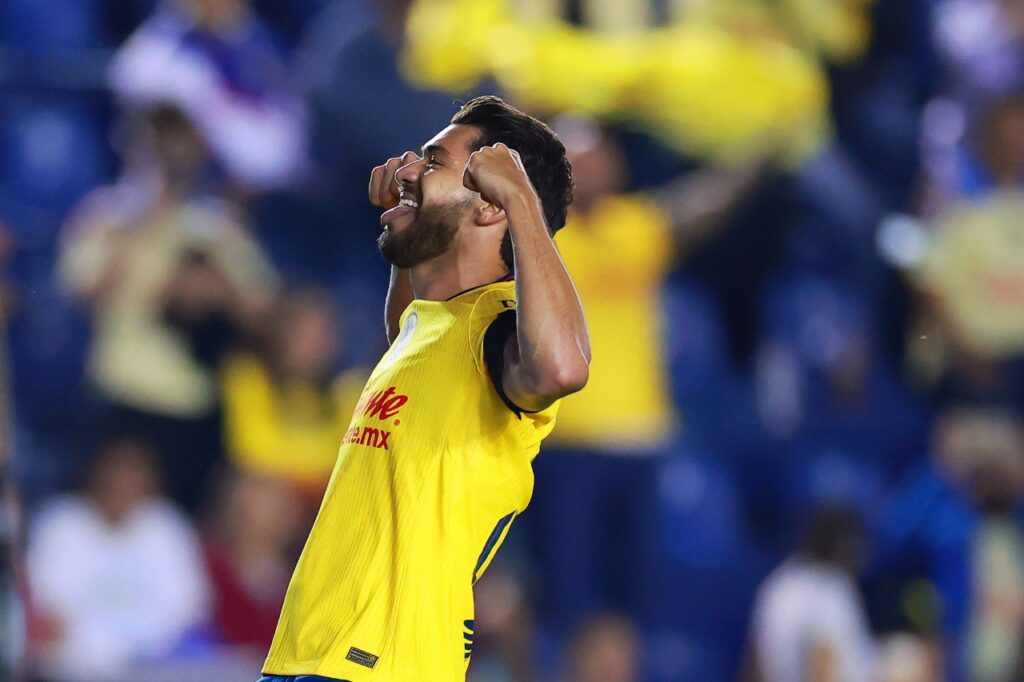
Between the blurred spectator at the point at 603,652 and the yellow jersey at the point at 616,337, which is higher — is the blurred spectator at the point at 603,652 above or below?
below

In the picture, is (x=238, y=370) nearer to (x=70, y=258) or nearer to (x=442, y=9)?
(x=70, y=258)

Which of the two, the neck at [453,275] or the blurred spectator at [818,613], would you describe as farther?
the blurred spectator at [818,613]

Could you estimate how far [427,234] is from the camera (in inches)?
119

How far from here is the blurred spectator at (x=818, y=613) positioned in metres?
7.37

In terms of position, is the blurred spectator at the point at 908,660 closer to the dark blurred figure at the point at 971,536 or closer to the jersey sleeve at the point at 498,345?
the dark blurred figure at the point at 971,536

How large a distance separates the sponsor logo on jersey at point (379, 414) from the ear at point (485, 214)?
387 mm

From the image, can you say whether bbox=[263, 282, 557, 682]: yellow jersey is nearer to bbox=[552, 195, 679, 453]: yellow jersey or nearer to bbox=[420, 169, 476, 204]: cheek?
bbox=[420, 169, 476, 204]: cheek

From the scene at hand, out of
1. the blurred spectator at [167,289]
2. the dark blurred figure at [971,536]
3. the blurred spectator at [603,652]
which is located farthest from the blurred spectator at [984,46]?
the blurred spectator at [167,289]

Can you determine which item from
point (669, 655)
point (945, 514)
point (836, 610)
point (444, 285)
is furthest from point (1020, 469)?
point (444, 285)

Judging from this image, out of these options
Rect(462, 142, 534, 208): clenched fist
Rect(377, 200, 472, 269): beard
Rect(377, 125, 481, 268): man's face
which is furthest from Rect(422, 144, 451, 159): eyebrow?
Rect(462, 142, 534, 208): clenched fist

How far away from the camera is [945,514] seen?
7.70m

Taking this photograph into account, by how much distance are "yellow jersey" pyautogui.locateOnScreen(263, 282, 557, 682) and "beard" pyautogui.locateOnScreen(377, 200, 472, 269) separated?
0.54 feet

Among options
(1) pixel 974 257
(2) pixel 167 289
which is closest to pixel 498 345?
(2) pixel 167 289

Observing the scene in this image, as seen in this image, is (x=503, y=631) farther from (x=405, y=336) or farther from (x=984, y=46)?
(x=405, y=336)
